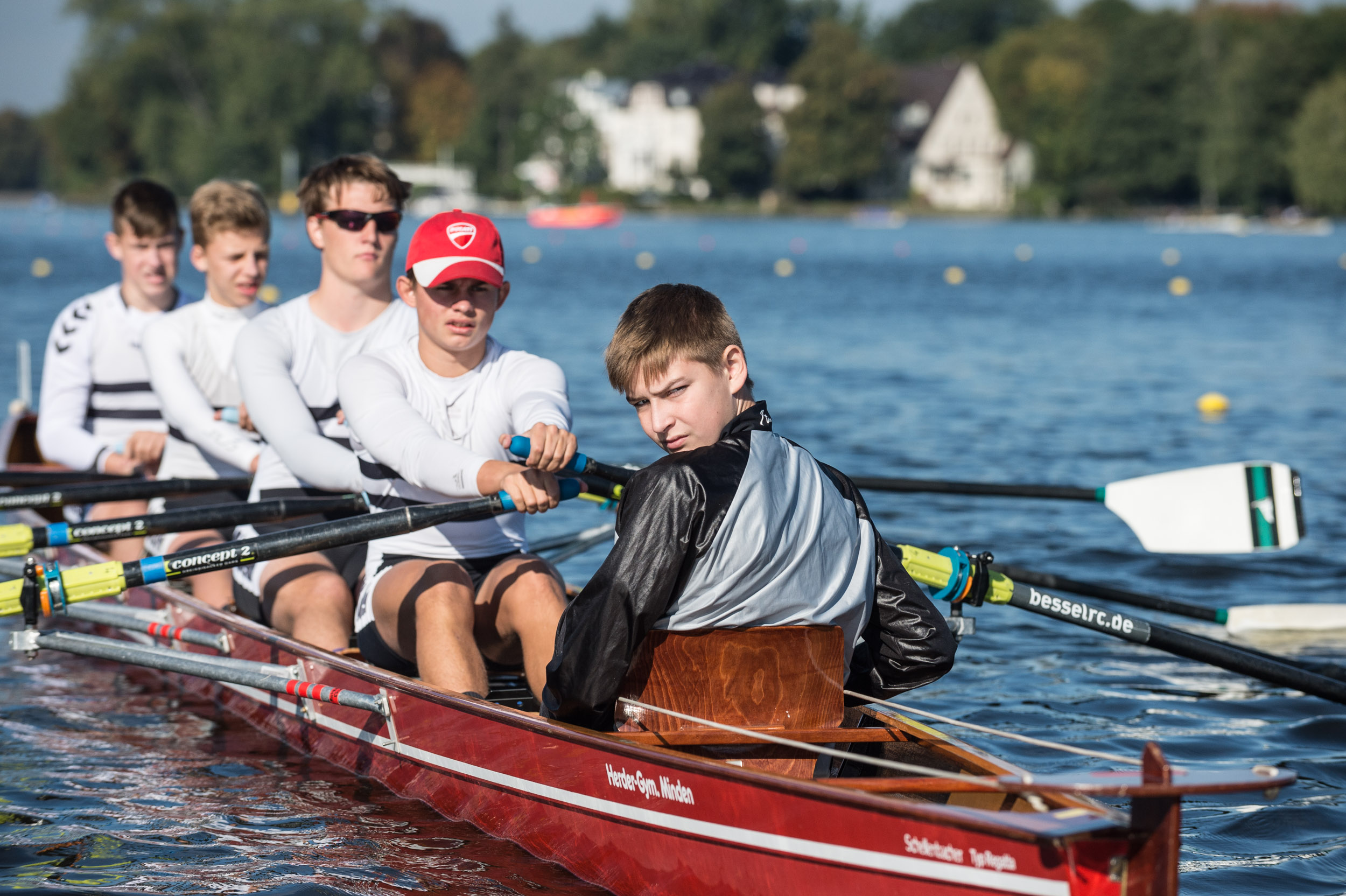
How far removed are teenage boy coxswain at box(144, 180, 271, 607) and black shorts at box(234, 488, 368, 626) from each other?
0.43m

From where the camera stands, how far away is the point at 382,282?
5781 millimetres

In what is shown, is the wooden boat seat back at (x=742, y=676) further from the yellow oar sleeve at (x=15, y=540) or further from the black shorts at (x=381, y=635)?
the yellow oar sleeve at (x=15, y=540)

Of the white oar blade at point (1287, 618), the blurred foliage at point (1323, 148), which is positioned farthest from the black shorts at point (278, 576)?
the blurred foliage at point (1323, 148)

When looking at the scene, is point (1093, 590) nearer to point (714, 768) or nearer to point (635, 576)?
point (714, 768)

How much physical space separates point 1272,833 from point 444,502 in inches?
126

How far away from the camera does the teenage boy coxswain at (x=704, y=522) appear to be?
11.4 ft

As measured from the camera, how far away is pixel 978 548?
976cm

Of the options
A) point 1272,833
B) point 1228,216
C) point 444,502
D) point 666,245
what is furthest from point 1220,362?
point 1228,216

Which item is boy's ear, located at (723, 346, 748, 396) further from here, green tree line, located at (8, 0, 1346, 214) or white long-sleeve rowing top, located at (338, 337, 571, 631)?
green tree line, located at (8, 0, 1346, 214)

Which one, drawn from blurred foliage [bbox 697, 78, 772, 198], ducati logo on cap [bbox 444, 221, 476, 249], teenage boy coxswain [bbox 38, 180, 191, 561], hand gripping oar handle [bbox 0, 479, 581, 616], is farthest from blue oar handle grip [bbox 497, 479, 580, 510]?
blurred foliage [bbox 697, 78, 772, 198]

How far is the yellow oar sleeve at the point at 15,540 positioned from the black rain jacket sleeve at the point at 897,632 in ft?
11.4

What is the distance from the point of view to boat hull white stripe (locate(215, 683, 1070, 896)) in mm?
3148

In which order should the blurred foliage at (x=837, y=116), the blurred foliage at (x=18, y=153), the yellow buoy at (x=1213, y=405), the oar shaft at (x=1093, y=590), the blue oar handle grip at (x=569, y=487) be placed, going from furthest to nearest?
the blurred foliage at (x=18, y=153) → the blurred foliage at (x=837, y=116) → the yellow buoy at (x=1213, y=405) → the oar shaft at (x=1093, y=590) → the blue oar handle grip at (x=569, y=487)

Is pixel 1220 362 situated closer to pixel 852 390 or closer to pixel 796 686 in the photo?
pixel 852 390
